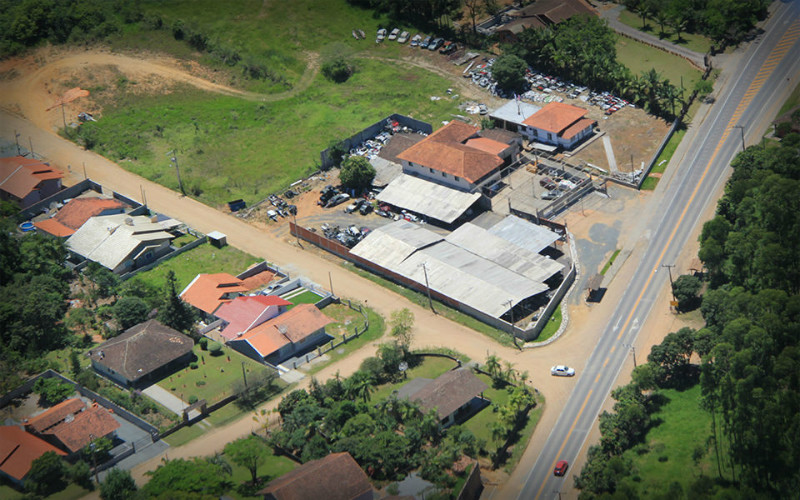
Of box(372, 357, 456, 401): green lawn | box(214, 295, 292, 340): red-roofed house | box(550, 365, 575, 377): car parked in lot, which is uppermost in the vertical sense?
box(550, 365, 575, 377): car parked in lot

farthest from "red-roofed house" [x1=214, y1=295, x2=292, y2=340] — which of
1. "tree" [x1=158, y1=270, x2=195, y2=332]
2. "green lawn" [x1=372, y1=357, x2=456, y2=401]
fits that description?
"green lawn" [x1=372, y1=357, x2=456, y2=401]

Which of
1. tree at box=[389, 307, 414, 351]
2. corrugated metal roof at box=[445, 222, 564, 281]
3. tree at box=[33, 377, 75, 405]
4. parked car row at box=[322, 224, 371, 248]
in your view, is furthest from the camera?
parked car row at box=[322, 224, 371, 248]

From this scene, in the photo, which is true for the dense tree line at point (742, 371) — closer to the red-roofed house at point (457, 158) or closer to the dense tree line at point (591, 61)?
the red-roofed house at point (457, 158)

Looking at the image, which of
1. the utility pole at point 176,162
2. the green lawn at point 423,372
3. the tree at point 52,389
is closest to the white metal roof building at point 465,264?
the green lawn at point 423,372

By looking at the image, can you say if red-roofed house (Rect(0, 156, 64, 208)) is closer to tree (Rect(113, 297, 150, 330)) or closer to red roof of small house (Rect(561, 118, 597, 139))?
tree (Rect(113, 297, 150, 330))

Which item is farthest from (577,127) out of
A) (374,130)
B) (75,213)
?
(75,213)

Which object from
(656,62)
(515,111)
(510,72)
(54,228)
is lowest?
(54,228)

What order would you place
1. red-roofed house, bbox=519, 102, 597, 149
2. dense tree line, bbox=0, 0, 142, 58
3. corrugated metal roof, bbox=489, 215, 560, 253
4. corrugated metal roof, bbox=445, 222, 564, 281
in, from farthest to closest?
dense tree line, bbox=0, 0, 142, 58 → red-roofed house, bbox=519, 102, 597, 149 → corrugated metal roof, bbox=489, 215, 560, 253 → corrugated metal roof, bbox=445, 222, 564, 281

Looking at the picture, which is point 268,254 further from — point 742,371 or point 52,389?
point 742,371
